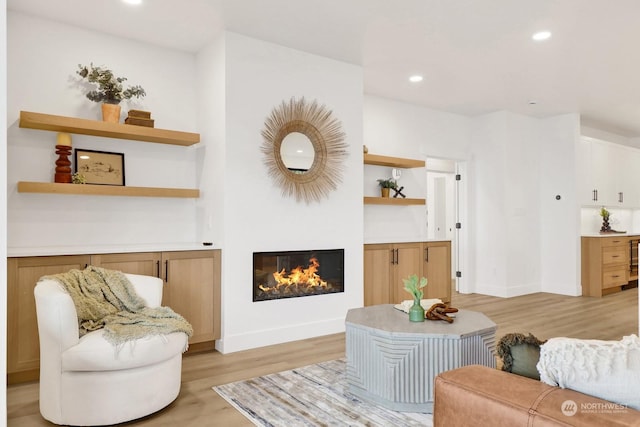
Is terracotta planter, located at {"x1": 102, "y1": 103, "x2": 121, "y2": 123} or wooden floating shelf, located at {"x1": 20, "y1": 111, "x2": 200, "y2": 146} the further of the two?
terracotta planter, located at {"x1": 102, "y1": 103, "x2": 121, "y2": 123}

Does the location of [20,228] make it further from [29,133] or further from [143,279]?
[143,279]

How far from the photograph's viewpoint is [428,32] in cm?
382

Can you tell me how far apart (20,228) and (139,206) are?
90 cm

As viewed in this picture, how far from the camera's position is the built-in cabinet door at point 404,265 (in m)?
4.98

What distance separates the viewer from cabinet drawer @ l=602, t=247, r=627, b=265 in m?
6.54

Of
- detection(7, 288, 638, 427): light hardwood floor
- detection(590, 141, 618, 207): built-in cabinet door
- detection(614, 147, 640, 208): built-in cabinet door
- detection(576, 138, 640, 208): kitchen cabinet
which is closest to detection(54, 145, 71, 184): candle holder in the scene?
detection(7, 288, 638, 427): light hardwood floor

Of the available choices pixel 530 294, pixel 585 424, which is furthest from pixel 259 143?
pixel 530 294

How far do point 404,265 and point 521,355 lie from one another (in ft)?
12.4

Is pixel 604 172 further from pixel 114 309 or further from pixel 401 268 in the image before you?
pixel 114 309

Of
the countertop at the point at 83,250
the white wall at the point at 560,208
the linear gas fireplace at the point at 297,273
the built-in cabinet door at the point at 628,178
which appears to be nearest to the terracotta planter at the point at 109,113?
the countertop at the point at 83,250

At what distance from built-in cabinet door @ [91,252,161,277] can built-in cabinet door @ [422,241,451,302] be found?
3107mm

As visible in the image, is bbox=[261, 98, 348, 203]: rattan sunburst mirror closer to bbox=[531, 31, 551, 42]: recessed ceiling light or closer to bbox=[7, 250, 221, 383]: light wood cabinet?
bbox=[7, 250, 221, 383]: light wood cabinet

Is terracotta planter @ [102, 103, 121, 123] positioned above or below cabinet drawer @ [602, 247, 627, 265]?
above

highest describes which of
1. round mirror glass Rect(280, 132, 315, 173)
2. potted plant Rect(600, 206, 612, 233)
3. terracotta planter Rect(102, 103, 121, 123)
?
terracotta planter Rect(102, 103, 121, 123)
